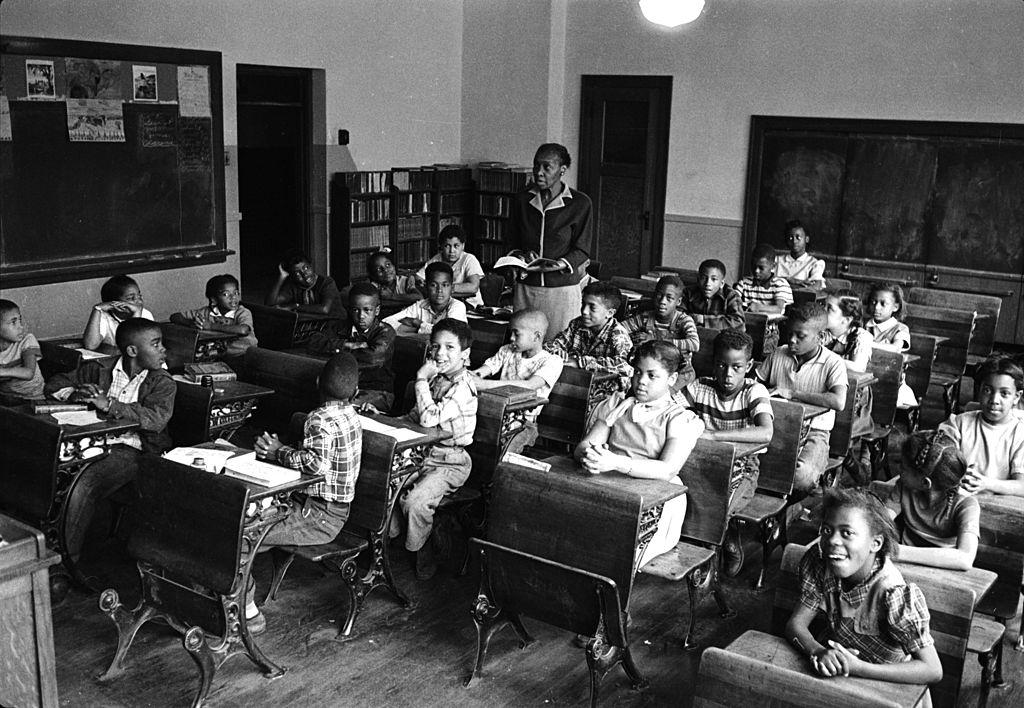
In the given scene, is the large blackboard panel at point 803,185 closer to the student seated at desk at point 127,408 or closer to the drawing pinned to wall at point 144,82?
the drawing pinned to wall at point 144,82

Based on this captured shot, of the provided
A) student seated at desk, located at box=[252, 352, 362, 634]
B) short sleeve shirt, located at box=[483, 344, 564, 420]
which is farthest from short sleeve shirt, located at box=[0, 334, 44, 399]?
short sleeve shirt, located at box=[483, 344, 564, 420]

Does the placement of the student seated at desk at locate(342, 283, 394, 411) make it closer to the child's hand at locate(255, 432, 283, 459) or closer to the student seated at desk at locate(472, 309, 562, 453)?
the student seated at desk at locate(472, 309, 562, 453)

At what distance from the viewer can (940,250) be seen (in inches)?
370

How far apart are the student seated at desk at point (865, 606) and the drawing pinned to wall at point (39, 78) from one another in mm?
6758

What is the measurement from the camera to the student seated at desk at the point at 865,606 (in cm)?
262

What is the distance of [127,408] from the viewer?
4.31 meters

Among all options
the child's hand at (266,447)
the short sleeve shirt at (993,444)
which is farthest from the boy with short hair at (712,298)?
the child's hand at (266,447)

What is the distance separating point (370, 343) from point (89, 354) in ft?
4.64

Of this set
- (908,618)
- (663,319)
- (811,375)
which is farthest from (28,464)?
(663,319)

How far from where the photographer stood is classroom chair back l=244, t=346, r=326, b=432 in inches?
192

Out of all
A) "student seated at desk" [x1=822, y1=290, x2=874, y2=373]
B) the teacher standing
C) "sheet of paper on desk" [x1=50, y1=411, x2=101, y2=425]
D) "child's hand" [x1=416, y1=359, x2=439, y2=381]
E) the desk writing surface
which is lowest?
the desk writing surface

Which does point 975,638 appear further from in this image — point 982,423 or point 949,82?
point 949,82

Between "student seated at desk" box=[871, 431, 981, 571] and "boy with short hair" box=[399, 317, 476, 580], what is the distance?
1.69 metres

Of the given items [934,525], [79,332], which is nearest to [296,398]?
[934,525]
